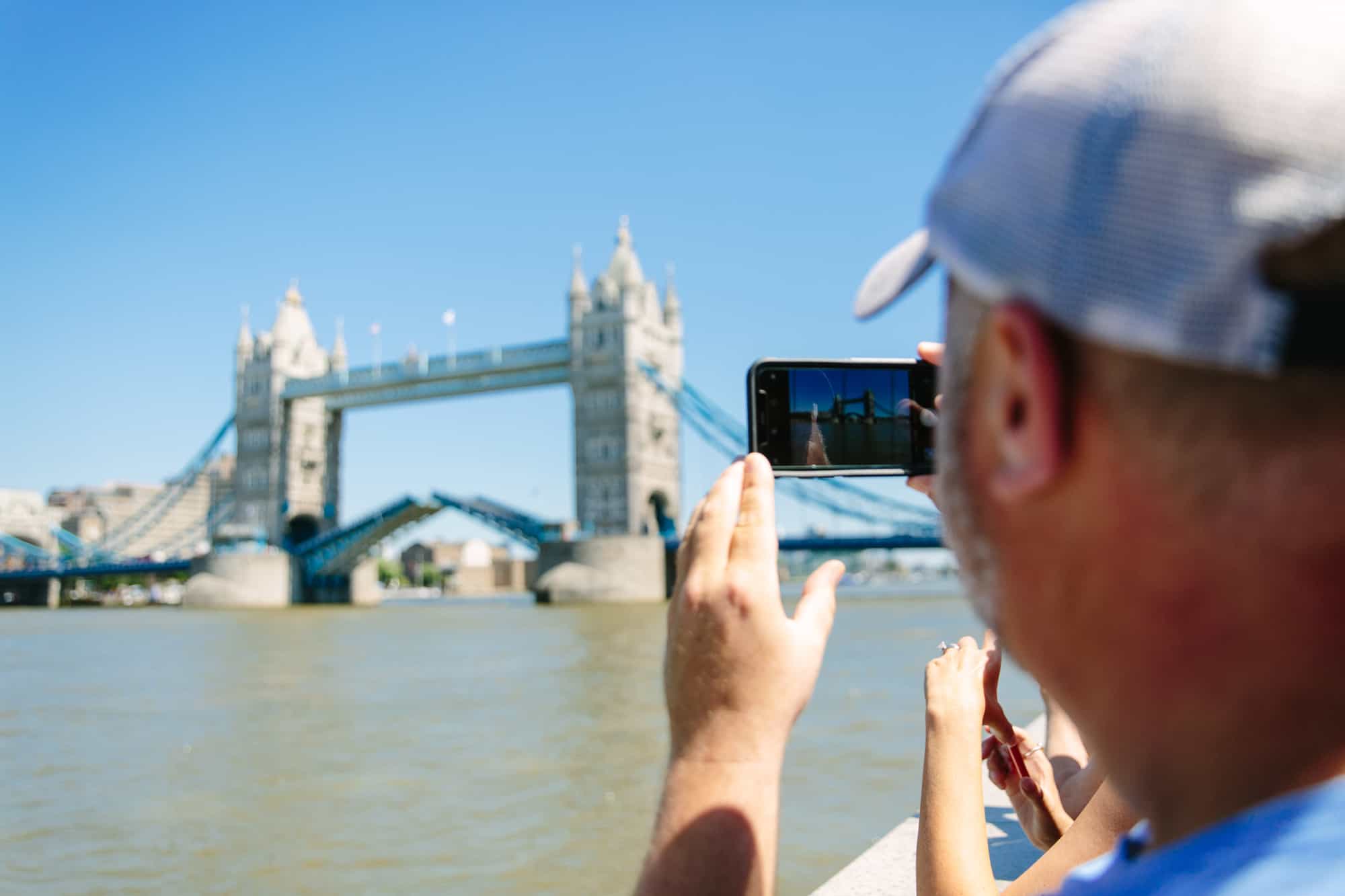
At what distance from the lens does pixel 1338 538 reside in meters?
0.36

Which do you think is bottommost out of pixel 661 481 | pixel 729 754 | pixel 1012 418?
pixel 729 754

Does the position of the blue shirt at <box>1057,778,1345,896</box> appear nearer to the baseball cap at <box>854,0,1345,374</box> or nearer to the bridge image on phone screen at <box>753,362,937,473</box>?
the baseball cap at <box>854,0,1345,374</box>

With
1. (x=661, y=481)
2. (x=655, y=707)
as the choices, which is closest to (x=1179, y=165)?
(x=655, y=707)

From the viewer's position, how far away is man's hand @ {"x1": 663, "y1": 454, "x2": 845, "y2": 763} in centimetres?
56

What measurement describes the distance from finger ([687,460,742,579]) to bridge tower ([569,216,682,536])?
106 feet

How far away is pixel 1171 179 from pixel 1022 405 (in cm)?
Answer: 9

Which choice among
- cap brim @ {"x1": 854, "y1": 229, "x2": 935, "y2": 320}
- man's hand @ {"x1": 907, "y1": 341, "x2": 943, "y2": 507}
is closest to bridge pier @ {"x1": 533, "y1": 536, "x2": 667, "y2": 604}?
man's hand @ {"x1": 907, "y1": 341, "x2": 943, "y2": 507}

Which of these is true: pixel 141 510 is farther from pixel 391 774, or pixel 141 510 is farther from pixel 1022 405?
pixel 1022 405

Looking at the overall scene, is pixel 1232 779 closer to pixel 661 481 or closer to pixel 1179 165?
pixel 1179 165

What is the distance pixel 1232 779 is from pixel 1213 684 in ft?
0.12

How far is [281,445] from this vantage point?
A: 40.2 m

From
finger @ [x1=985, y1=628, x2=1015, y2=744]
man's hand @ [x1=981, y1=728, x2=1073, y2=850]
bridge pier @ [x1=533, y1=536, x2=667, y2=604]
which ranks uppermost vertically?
bridge pier @ [x1=533, y1=536, x2=667, y2=604]

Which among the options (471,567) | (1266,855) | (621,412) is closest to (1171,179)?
(1266,855)

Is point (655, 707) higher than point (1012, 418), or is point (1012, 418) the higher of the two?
point (1012, 418)
